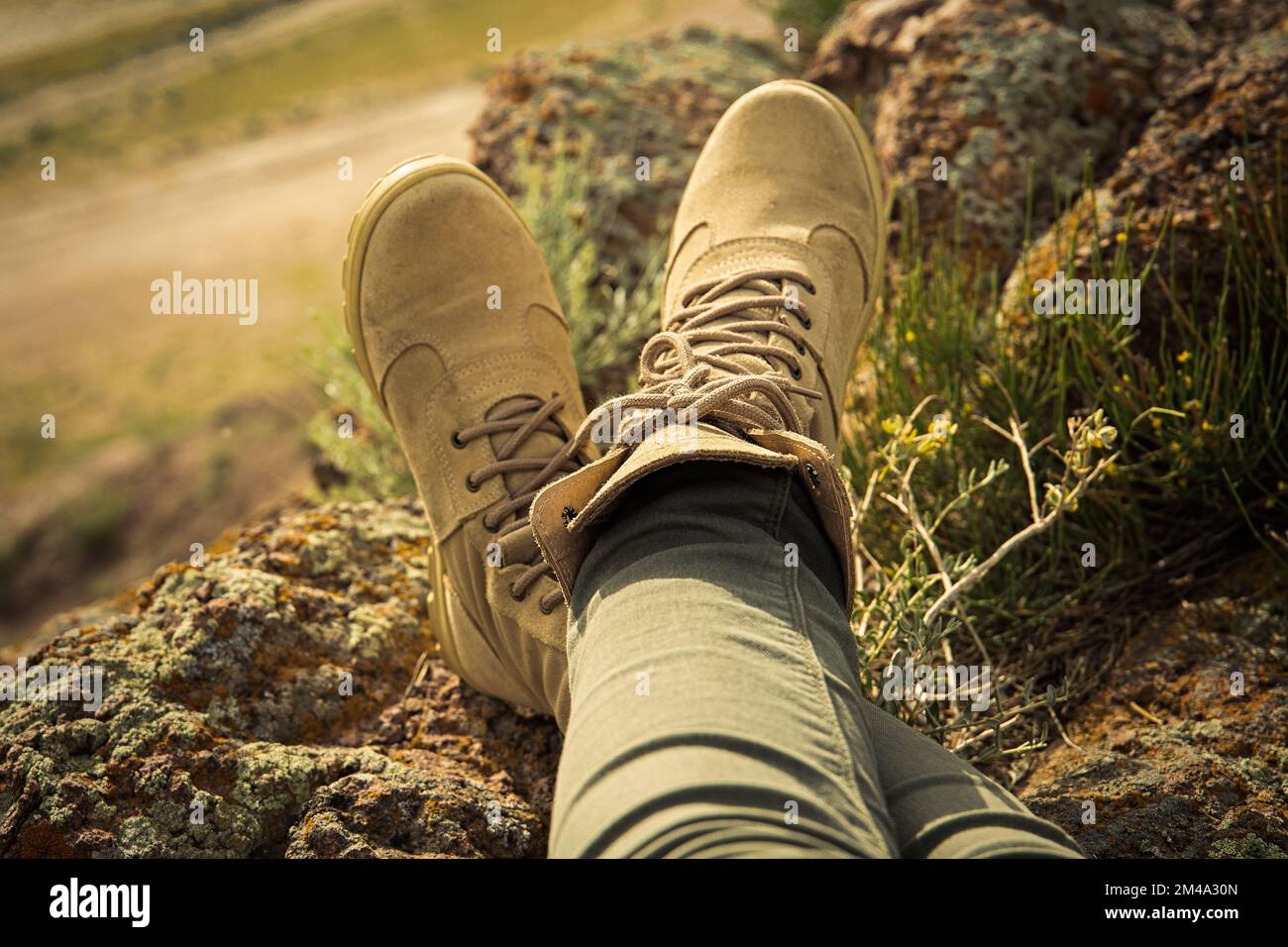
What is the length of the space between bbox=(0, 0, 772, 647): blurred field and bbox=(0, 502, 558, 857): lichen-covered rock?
128 cm

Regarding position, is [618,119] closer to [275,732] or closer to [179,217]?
[275,732]

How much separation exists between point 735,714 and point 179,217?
481 inches

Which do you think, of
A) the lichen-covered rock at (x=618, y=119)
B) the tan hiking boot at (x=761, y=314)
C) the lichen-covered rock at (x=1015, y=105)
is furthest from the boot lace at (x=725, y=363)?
the lichen-covered rock at (x=618, y=119)

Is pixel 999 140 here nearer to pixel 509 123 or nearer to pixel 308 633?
pixel 509 123

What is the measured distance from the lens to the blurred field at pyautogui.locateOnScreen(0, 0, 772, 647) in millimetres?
6977

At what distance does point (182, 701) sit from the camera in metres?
1.64

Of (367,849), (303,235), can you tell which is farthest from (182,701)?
(303,235)

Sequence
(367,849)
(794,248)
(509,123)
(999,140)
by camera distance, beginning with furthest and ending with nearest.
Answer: (509,123), (999,140), (794,248), (367,849)

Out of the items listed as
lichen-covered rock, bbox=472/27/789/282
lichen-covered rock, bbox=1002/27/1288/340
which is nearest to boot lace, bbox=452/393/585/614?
Result: lichen-covered rock, bbox=1002/27/1288/340

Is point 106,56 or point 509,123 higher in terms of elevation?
point 106,56

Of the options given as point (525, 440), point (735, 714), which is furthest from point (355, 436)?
point (735, 714)

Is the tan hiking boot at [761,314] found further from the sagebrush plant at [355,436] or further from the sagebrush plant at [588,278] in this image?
the sagebrush plant at [355,436]

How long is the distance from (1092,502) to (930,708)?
0.63 meters

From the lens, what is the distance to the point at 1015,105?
8.32 ft
